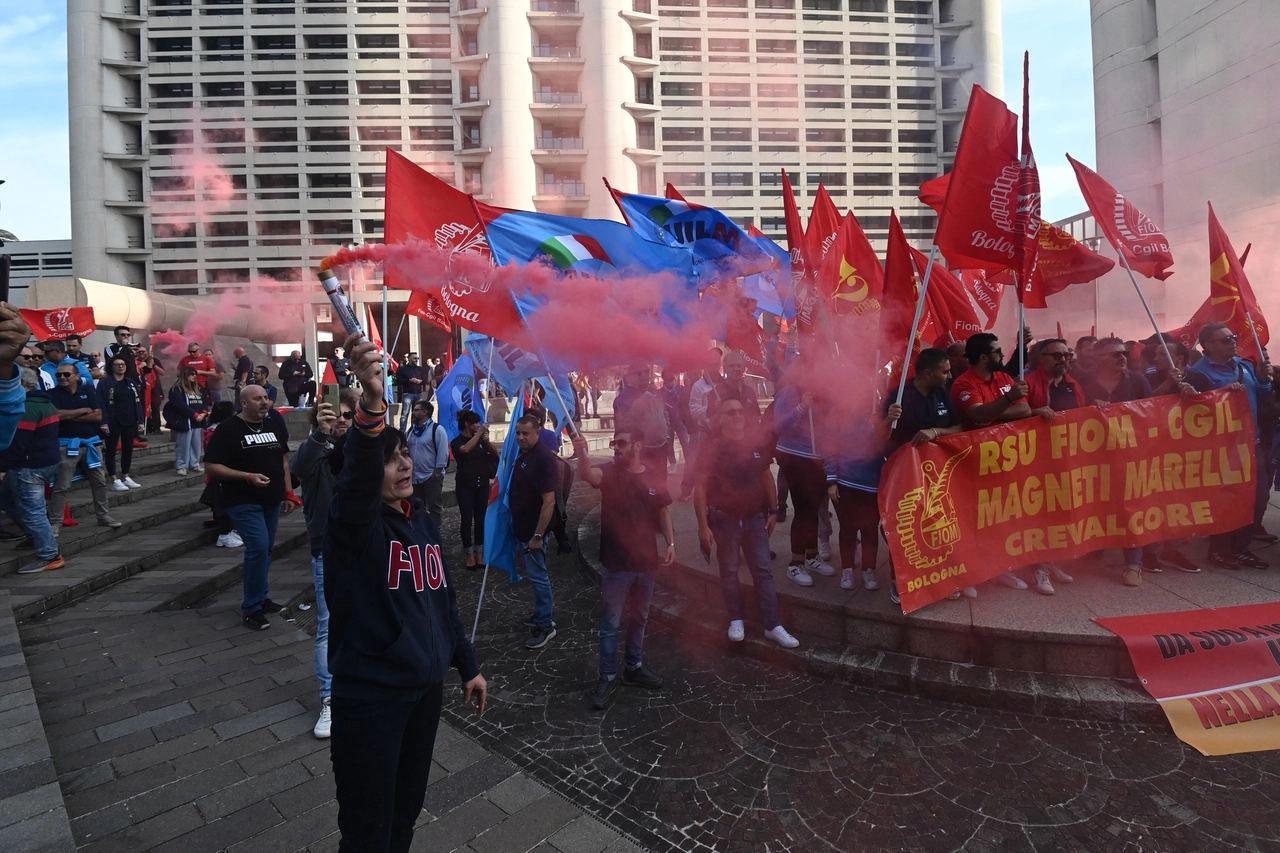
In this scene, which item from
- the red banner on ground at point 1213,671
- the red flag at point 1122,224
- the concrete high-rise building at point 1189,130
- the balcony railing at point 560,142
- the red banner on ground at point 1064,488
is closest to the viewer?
the red banner on ground at point 1213,671

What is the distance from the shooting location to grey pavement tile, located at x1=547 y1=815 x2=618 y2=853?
104 inches

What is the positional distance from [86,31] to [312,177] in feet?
35.4

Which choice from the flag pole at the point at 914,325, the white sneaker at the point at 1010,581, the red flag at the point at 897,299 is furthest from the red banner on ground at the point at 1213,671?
the red flag at the point at 897,299

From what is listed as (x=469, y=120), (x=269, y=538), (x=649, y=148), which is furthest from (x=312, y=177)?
(x=269, y=538)

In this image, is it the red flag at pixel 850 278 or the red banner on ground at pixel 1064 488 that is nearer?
the red banner on ground at pixel 1064 488

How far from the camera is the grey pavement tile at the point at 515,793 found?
291 centimetres

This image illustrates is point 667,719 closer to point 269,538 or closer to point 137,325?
point 269,538

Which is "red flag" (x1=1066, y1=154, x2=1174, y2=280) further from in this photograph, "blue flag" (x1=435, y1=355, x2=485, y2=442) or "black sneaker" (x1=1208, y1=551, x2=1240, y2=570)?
"blue flag" (x1=435, y1=355, x2=485, y2=442)

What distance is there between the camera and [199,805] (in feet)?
9.66

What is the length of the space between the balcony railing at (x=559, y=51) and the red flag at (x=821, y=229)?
34223 millimetres

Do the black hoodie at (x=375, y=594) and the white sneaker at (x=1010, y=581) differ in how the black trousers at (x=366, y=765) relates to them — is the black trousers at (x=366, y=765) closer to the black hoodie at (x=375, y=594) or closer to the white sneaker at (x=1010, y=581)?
the black hoodie at (x=375, y=594)

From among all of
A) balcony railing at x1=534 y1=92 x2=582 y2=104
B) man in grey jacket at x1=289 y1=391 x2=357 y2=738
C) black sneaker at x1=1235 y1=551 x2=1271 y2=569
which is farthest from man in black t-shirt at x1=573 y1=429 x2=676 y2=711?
balcony railing at x1=534 y1=92 x2=582 y2=104

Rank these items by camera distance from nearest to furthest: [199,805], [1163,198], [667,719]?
[199,805], [667,719], [1163,198]

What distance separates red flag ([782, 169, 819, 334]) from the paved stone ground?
2.79 m
